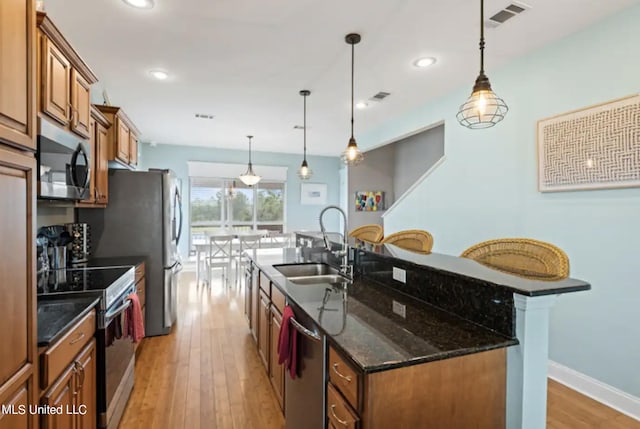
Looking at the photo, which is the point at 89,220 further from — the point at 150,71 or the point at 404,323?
the point at 404,323

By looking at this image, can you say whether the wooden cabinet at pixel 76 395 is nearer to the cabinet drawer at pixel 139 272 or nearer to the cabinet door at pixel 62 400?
the cabinet door at pixel 62 400

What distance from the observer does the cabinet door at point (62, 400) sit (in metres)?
1.27

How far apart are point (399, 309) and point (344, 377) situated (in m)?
0.55

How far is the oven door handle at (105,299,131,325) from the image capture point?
6.19ft

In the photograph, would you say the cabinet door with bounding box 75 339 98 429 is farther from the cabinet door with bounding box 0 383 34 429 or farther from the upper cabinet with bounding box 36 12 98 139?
the upper cabinet with bounding box 36 12 98 139

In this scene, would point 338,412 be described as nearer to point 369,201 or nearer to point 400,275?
point 400,275

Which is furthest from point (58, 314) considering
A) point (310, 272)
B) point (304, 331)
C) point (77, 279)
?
point (310, 272)

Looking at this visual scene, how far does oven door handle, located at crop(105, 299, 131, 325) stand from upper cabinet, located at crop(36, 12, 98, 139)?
44.9 inches

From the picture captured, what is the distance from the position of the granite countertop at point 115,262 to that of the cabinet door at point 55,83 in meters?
1.44

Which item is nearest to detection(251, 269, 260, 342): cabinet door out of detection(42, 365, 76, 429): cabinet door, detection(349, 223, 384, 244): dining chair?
detection(349, 223, 384, 244): dining chair

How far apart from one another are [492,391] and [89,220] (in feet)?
12.1

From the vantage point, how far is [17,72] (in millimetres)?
1149

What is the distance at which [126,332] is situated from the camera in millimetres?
2213

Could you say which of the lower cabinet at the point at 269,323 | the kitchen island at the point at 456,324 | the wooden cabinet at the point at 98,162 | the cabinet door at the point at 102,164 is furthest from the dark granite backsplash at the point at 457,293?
the cabinet door at the point at 102,164
